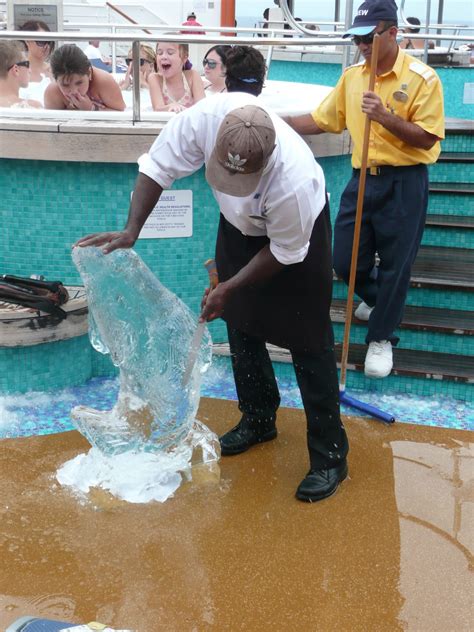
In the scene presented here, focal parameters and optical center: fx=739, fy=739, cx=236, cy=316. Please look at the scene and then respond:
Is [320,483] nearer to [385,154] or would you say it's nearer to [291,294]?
[291,294]

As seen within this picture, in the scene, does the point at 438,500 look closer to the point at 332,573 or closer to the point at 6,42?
the point at 332,573

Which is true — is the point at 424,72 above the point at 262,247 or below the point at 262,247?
above

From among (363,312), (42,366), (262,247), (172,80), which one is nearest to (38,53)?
(172,80)

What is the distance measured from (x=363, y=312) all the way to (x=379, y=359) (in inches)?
22.6

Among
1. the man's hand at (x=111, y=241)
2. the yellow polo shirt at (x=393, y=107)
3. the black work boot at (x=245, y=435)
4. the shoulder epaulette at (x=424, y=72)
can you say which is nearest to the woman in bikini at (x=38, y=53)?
the yellow polo shirt at (x=393, y=107)

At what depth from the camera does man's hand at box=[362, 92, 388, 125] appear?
3832mm

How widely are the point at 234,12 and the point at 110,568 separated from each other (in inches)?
634

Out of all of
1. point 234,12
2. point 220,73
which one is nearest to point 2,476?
point 220,73

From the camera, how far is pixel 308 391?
3426 mm

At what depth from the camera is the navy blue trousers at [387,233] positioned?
4188 millimetres

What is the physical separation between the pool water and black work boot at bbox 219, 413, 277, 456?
558mm

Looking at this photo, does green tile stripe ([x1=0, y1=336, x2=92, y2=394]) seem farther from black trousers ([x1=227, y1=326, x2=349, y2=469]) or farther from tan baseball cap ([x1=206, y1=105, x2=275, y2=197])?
tan baseball cap ([x1=206, y1=105, x2=275, y2=197])

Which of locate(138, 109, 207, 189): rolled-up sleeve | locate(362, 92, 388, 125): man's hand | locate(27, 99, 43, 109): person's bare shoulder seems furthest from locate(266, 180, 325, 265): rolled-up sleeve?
locate(27, 99, 43, 109): person's bare shoulder

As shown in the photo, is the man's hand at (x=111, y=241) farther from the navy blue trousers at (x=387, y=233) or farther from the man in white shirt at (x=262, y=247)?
the navy blue trousers at (x=387, y=233)
